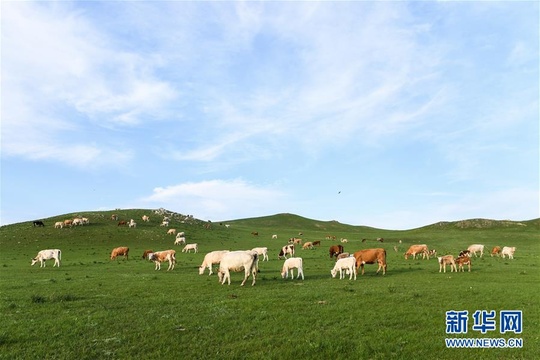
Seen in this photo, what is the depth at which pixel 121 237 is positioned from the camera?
218ft

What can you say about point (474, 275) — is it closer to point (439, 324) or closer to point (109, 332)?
point (439, 324)

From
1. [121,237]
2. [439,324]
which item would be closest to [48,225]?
[121,237]

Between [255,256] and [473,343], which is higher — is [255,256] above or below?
above

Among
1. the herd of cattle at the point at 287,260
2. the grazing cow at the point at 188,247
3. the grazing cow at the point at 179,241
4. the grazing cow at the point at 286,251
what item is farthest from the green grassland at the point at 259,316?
the grazing cow at the point at 179,241

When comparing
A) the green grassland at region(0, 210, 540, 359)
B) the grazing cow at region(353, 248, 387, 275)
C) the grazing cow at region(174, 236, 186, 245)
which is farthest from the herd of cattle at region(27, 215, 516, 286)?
the grazing cow at region(174, 236, 186, 245)

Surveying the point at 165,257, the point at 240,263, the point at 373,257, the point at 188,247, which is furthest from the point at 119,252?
the point at 373,257

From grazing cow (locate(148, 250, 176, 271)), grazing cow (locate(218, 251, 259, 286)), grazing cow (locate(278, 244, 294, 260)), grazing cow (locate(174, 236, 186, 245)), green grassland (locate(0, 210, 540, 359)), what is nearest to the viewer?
green grassland (locate(0, 210, 540, 359))

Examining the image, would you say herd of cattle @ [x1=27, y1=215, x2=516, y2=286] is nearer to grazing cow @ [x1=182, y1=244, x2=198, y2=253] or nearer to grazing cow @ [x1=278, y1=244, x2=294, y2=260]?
grazing cow @ [x1=278, y1=244, x2=294, y2=260]

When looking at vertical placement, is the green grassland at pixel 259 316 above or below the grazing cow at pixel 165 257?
below

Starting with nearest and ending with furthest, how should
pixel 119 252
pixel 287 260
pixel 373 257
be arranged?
1. pixel 287 260
2. pixel 373 257
3. pixel 119 252

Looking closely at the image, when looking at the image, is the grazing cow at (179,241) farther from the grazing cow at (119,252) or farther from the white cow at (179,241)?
the grazing cow at (119,252)

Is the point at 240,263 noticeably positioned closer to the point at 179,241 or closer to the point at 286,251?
the point at 286,251

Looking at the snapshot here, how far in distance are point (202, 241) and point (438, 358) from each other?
205 ft

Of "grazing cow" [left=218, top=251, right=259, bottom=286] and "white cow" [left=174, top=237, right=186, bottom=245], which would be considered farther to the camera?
"white cow" [left=174, top=237, right=186, bottom=245]
